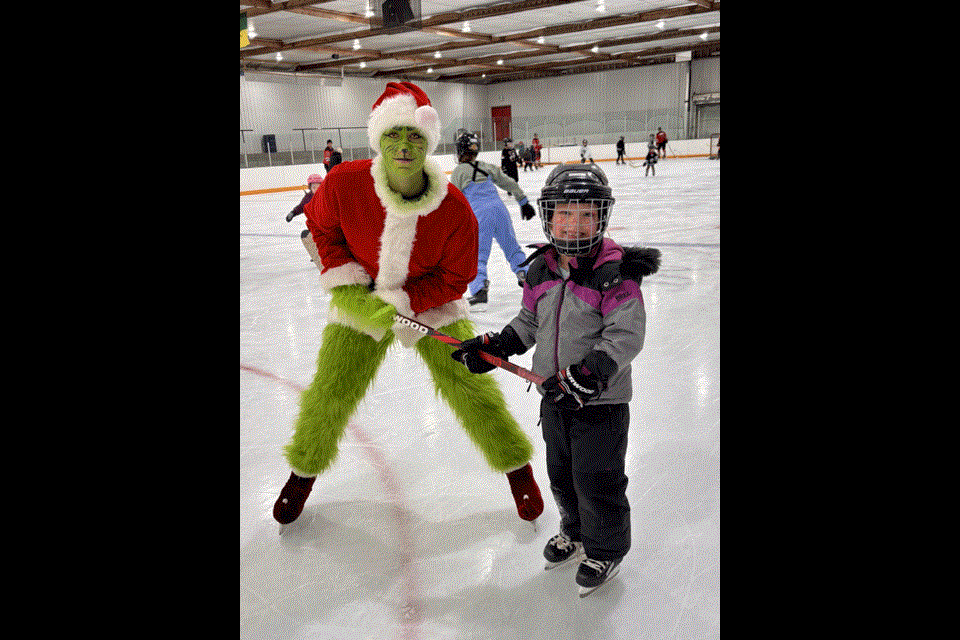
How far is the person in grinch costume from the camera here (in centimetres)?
195

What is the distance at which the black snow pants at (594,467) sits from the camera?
1607 mm

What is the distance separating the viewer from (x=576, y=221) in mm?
1510

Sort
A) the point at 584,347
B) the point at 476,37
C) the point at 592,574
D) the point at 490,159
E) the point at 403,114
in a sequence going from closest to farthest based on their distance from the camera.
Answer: the point at 584,347, the point at 592,574, the point at 403,114, the point at 476,37, the point at 490,159

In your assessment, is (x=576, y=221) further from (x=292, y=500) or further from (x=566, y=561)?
(x=292, y=500)

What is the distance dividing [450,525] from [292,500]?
53cm

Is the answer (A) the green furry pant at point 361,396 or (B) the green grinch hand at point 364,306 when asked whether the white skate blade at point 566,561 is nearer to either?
(A) the green furry pant at point 361,396

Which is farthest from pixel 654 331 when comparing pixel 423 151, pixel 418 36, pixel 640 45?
pixel 640 45

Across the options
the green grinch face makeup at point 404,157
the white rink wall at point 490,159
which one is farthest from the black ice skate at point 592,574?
the white rink wall at point 490,159

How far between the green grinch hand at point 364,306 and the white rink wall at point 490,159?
16.2 metres

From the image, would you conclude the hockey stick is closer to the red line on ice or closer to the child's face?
the child's face

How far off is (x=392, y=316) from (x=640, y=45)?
23757mm

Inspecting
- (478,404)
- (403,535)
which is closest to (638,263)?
(478,404)

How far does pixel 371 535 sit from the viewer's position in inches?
79.9
